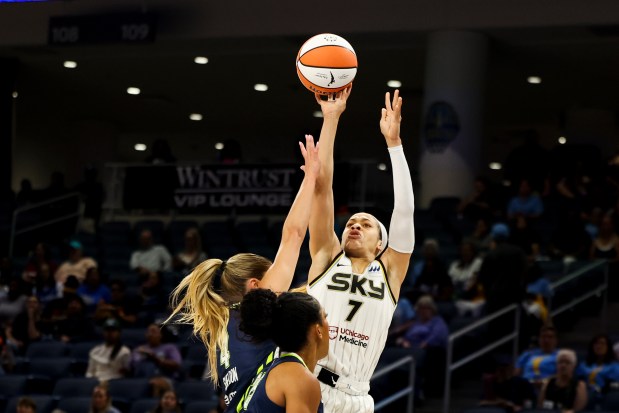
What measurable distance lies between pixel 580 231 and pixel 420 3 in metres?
4.52

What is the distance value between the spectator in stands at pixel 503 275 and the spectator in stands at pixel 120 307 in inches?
168

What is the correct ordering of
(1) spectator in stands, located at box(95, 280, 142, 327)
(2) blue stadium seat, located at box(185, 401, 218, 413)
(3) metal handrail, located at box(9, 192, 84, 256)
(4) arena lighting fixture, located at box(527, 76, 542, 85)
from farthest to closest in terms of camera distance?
(4) arena lighting fixture, located at box(527, 76, 542, 85) → (3) metal handrail, located at box(9, 192, 84, 256) → (1) spectator in stands, located at box(95, 280, 142, 327) → (2) blue stadium seat, located at box(185, 401, 218, 413)

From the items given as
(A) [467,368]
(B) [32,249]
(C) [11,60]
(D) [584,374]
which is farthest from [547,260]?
(C) [11,60]

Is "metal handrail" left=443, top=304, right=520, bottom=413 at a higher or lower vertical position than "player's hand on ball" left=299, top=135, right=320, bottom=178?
lower

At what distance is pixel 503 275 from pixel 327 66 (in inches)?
290

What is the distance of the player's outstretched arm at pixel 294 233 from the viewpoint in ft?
19.1

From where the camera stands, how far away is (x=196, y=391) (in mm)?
13320

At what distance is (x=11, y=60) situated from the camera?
21906mm

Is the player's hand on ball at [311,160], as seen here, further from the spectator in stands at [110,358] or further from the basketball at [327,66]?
the spectator in stands at [110,358]

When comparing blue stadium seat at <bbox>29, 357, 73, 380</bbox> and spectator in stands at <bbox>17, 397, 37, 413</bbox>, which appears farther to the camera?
blue stadium seat at <bbox>29, 357, 73, 380</bbox>

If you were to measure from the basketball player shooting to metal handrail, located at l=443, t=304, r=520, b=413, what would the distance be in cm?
605

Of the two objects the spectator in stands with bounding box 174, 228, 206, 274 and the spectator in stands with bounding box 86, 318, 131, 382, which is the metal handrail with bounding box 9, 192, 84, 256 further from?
the spectator in stands with bounding box 86, 318, 131, 382

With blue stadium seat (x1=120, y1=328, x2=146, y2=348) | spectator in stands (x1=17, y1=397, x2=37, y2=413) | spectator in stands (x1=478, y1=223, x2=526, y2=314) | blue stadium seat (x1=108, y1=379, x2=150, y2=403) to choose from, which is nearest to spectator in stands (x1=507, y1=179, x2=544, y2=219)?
spectator in stands (x1=478, y1=223, x2=526, y2=314)

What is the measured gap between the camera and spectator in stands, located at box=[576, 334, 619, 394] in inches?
487
